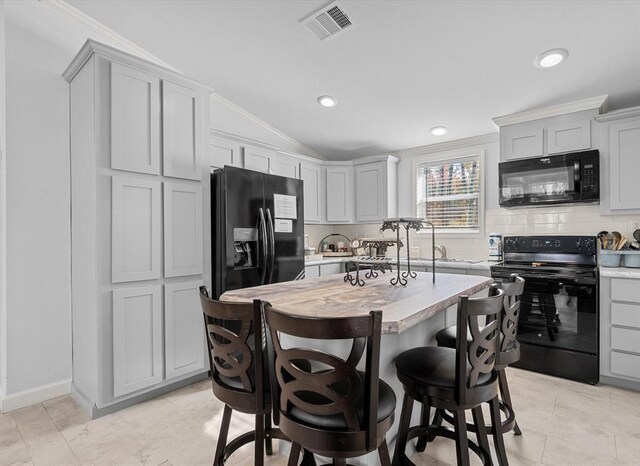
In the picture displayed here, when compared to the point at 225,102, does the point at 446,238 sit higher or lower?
lower

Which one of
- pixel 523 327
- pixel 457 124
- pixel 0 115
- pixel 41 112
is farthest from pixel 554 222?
pixel 0 115

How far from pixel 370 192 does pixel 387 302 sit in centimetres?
349

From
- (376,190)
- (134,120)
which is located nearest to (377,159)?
(376,190)

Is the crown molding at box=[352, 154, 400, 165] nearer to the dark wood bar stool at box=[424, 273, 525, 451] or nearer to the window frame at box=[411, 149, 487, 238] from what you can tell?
the window frame at box=[411, 149, 487, 238]

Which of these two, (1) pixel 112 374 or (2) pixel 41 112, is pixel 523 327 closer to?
(1) pixel 112 374

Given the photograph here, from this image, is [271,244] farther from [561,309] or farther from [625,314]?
[625,314]

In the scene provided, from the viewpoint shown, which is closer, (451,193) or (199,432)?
(199,432)

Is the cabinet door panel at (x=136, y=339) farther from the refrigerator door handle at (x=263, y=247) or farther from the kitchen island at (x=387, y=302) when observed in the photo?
the kitchen island at (x=387, y=302)

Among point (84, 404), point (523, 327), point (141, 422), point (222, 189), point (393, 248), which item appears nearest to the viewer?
point (141, 422)

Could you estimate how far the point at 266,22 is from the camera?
2.78 meters

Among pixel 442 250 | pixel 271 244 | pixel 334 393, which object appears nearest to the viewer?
pixel 334 393

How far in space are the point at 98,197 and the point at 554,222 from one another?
4.17m

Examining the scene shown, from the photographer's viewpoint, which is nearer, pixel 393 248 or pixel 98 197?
pixel 98 197

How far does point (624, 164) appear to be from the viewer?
3039 millimetres
